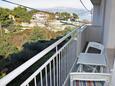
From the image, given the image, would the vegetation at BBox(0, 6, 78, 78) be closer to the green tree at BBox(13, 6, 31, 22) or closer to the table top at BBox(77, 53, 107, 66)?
the green tree at BBox(13, 6, 31, 22)

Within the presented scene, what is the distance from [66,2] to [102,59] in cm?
878

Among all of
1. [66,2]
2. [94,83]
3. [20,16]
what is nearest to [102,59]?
[94,83]

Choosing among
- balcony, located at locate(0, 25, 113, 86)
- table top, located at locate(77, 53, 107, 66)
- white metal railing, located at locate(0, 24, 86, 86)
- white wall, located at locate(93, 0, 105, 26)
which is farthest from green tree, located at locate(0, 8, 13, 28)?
white wall, located at locate(93, 0, 105, 26)

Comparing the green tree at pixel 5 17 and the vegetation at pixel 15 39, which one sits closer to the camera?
the vegetation at pixel 15 39

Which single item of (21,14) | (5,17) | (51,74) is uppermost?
(21,14)

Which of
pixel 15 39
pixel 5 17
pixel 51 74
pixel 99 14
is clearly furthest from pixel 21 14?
pixel 99 14

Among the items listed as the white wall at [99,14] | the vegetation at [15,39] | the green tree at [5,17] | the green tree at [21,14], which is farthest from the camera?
the white wall at [99,14]

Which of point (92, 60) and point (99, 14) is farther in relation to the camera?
point (99, 14)

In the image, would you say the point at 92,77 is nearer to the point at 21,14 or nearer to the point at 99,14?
the point at 21,14

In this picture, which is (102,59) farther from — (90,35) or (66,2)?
(66,2)

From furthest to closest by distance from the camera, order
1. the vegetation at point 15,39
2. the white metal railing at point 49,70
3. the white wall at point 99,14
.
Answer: the white wall at point 99,14, the vegetation at point 15,39, the white metal railing at point 49,70

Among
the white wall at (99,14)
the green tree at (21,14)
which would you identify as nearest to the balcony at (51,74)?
the green tree at (21,14)

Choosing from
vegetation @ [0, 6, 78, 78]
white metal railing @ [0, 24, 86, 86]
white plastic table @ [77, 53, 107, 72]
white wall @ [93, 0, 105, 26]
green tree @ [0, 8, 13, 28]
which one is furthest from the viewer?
white wall @ [93, 0, 105, 26]

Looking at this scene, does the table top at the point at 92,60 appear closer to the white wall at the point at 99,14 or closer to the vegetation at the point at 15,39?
the vegetation at the point at 15,39
